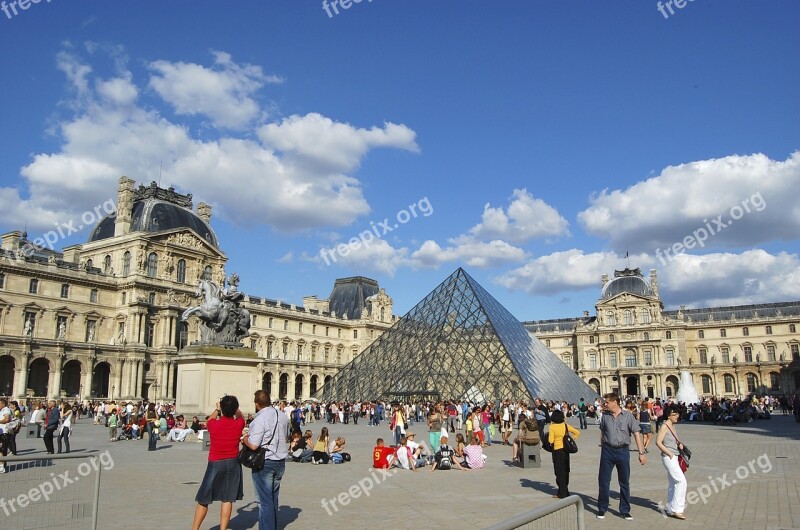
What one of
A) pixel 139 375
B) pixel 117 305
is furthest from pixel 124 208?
pixel 139 375

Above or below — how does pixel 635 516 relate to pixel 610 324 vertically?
below

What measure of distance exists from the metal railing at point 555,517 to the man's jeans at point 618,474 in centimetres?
394

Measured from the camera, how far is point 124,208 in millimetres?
54094

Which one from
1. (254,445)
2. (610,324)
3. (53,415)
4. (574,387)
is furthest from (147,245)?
(610,324)

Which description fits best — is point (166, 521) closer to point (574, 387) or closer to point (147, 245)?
point (574, 387)

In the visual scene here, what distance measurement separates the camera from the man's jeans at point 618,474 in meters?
7.83

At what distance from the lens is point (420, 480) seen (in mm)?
11234

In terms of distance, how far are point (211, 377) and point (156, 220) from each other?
40.9 m

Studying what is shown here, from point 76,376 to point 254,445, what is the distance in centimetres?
4866

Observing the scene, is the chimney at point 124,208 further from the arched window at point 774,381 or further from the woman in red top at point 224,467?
the arched window at point 774,381

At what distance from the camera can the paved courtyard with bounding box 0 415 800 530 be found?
747 centimetres

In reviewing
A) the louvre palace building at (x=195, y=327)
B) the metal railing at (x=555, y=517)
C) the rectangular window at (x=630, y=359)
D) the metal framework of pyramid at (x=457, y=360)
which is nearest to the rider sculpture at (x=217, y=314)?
the louvre palace building at (x=195, y=327)

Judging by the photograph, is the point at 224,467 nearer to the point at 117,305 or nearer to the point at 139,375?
the point at 139,375

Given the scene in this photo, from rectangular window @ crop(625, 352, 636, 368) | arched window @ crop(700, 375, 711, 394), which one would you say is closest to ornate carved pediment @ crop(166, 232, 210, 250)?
rectangular window @ crop(625, 352, 636, 368)
